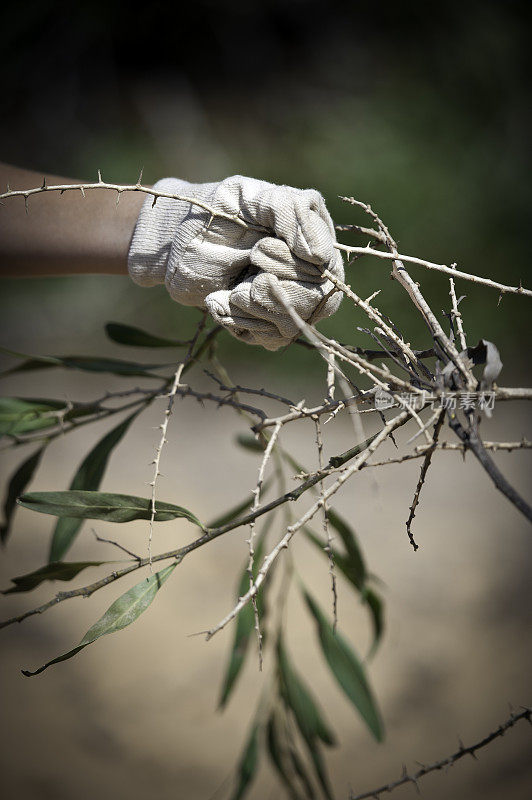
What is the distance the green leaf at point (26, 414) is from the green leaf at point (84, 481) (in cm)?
6

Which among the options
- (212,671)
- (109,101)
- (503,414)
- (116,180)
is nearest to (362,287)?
(503,414)

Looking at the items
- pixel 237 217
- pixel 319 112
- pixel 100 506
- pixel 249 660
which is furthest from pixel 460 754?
pixel 319 112

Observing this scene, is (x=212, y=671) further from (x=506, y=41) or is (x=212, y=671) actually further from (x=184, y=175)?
(x=506, y=41)

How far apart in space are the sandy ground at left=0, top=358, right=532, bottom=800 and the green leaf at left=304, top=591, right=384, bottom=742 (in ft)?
0.64

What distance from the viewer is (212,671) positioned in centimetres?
141

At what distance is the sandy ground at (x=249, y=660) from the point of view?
1.17 meters

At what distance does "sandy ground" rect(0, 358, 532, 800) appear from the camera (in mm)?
1166

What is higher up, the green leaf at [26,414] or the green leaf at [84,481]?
the green leaf at [26,414]

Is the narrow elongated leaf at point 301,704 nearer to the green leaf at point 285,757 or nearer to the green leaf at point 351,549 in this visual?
the green leaf at point 285,757

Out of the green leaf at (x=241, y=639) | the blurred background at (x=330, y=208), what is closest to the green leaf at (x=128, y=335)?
the green leaf at (x=241, y=639)

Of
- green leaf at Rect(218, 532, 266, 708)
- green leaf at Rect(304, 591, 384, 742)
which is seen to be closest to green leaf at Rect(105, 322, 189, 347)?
green leaf at Rect(218, 532, 266, 708)

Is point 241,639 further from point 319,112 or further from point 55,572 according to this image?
point 319,112

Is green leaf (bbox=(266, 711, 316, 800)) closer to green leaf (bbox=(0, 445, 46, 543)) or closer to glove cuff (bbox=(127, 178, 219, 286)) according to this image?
green leaf (bbox=(0, 445, 46, 543))

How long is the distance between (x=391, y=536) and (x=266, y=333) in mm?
1423
